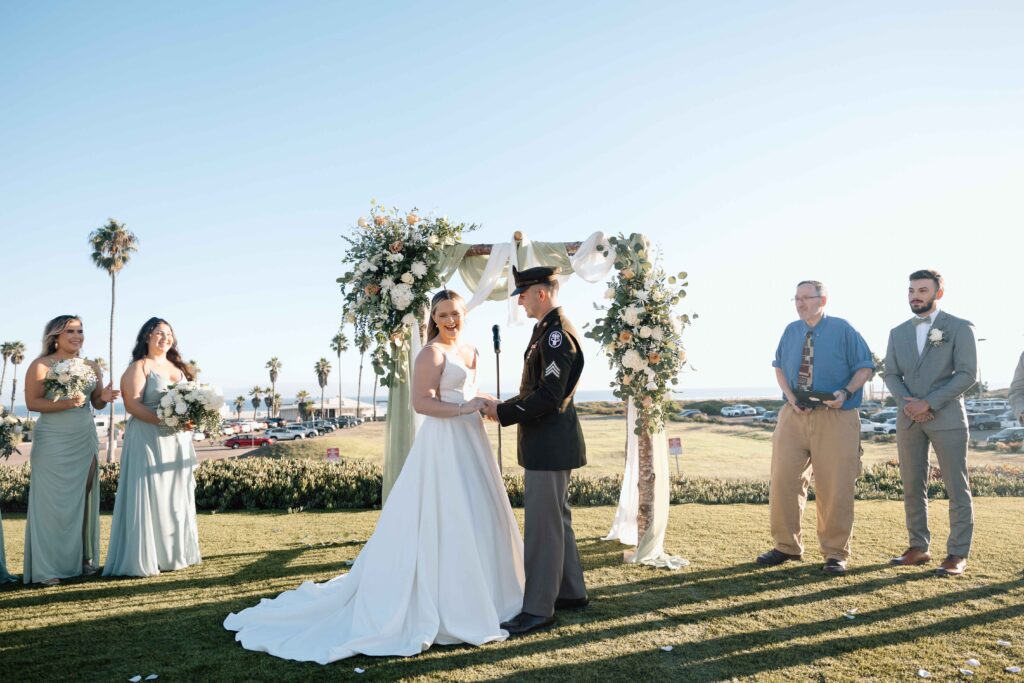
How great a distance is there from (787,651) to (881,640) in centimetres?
75

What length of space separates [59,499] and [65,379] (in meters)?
1.25

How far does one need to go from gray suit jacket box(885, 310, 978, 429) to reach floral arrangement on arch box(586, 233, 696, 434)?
7.34ft

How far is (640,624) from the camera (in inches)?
187

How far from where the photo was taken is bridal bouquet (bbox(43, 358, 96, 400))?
6166 millimetres

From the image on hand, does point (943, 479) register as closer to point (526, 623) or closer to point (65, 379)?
point (526, 623)

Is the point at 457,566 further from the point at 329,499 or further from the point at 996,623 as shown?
the point at 329,499

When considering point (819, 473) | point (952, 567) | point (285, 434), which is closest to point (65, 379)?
point (819, 473)

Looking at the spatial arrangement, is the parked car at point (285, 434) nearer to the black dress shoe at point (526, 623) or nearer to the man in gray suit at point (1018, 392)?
the black dress shoe at point (526, 623)

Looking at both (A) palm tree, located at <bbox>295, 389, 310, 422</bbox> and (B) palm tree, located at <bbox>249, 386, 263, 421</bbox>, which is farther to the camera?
(B) palm tree, located at <bbox>249, 386, 263, 421</bbox>

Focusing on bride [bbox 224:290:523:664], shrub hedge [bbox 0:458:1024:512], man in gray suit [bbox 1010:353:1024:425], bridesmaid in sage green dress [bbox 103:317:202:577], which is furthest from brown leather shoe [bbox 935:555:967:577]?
bridesmaid in sage green dress [bbox 103:317:202:577]

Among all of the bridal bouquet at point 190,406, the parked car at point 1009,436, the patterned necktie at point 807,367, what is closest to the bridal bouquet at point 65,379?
the bridal bouquet at point 190,406

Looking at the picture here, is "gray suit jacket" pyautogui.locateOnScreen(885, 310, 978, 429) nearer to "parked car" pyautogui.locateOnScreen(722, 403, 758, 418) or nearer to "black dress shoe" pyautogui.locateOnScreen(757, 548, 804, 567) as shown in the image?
"black dress shoe" pyautogui.locateOnScreen(757, 548, 804, 567)

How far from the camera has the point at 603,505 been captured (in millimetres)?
10922

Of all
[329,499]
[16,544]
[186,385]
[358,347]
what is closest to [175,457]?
[186,385]
